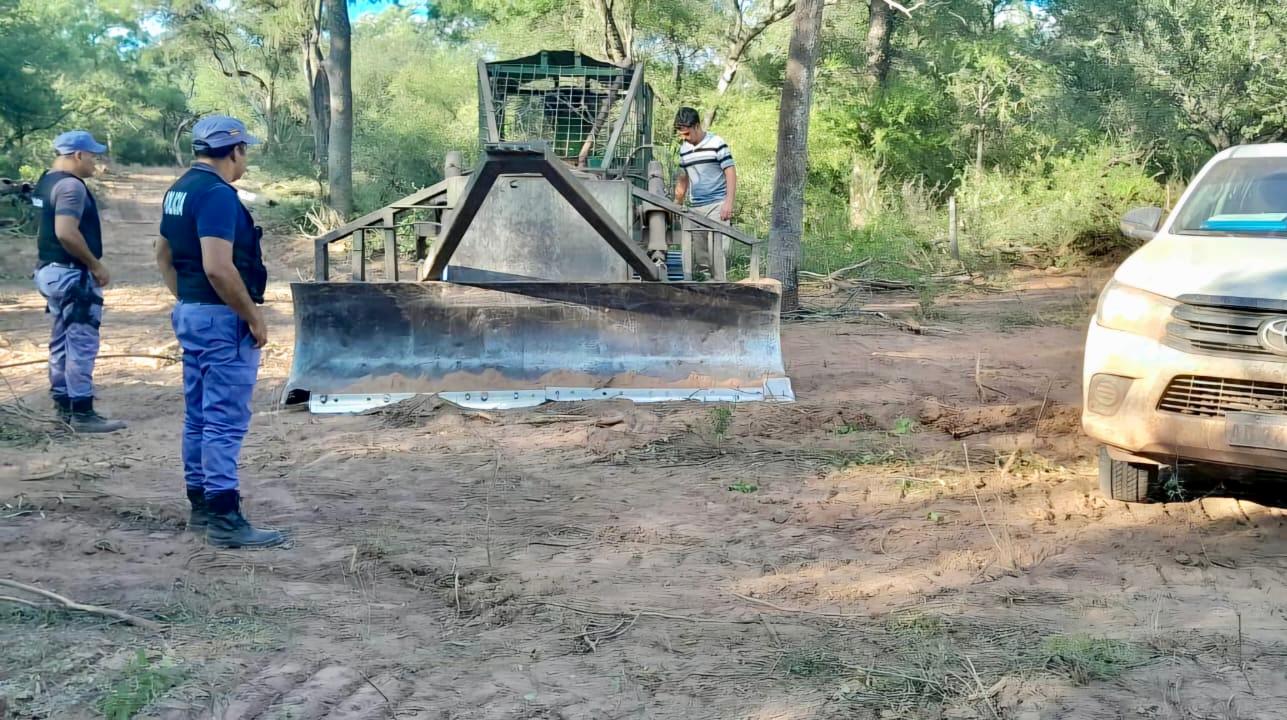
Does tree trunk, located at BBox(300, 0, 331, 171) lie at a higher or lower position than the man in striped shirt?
higher

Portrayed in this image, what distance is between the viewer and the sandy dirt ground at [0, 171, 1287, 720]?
10.7 ft

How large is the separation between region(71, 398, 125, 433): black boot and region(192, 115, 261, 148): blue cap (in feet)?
9.74

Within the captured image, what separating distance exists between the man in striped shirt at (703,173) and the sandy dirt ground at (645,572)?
2.70 m

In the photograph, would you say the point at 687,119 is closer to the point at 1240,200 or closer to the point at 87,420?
the point at 1240,200

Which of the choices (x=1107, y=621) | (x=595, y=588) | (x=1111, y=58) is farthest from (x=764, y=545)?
(x=1111, y=58)

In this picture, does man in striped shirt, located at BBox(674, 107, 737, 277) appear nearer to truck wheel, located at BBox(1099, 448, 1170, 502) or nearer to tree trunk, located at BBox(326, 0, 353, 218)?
truck wheel, located at BBox(1099, 448, 1170, 502)

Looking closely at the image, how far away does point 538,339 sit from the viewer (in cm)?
769

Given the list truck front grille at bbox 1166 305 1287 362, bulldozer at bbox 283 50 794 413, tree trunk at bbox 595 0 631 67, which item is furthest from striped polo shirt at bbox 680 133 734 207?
tree trunk at bbox 595 0 631 67

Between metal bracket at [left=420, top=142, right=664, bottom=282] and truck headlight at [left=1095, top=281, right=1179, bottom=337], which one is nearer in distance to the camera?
truck headlight at [left=1095, top=281, right=1179, bottom=337]

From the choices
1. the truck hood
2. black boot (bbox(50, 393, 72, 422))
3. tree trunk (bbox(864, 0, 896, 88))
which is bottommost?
black boot (bbox(50, 393, 72, 422))

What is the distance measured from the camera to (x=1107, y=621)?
384 cm

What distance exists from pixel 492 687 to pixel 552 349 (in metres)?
4.49

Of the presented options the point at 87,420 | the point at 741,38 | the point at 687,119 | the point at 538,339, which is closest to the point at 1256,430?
the point at 538,339

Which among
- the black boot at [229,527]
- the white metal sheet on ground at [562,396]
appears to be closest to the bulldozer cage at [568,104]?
the white metal sheet on ground at [562,396]
